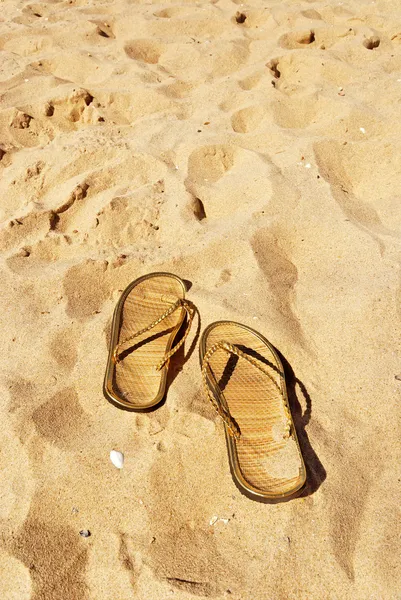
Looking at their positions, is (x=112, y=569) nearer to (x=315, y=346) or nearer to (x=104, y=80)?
(x=315, y=346)

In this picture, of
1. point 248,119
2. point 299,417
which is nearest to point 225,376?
point 299,417

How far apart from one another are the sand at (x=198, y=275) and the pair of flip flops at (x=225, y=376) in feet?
0.16

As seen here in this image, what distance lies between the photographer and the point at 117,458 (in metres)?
1.16

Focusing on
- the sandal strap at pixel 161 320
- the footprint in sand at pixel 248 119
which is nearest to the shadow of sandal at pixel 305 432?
the sandal strap at pixel 161 320

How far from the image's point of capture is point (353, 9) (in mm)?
2980

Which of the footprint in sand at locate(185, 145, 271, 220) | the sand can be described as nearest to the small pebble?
the sand

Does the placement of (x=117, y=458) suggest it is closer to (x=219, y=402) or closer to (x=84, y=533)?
(x=84, y=533)

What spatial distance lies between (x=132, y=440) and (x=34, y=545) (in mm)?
326

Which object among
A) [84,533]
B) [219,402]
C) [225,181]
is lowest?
[84,533]

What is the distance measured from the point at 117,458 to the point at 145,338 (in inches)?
17.9

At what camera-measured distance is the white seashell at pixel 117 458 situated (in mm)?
1151

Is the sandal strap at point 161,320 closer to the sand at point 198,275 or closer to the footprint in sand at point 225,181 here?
the sand at point 198,275

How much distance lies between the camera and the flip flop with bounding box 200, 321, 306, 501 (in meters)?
1.11

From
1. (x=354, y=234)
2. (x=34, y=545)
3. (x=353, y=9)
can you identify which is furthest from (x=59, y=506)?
(x=353, y=9)
